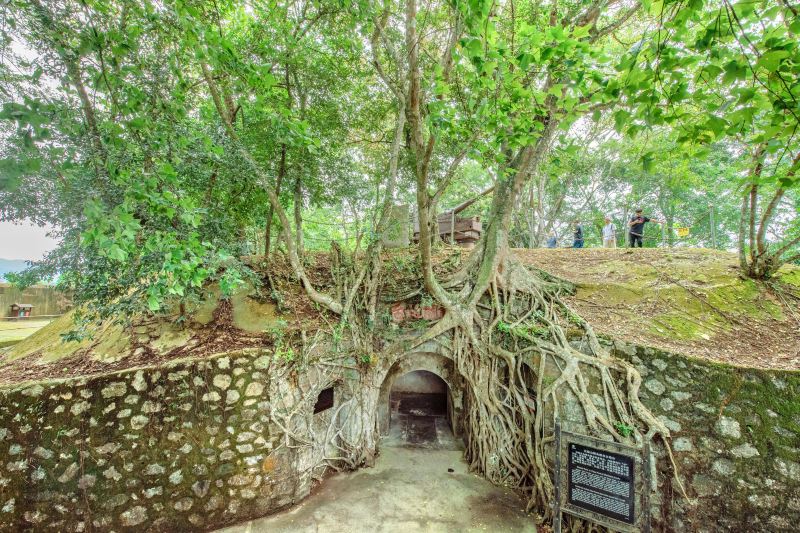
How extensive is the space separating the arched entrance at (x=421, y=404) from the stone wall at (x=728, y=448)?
289 centimetres

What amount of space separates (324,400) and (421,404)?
3382 mm

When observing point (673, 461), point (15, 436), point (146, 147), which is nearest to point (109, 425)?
point (15, 436)

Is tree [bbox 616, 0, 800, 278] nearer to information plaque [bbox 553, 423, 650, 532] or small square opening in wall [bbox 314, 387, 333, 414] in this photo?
information plaque [bbox 553, 423, 650, 532]

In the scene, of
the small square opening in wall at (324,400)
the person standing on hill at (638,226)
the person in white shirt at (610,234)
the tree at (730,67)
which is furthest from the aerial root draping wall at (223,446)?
the person in white shirt at (610,234)

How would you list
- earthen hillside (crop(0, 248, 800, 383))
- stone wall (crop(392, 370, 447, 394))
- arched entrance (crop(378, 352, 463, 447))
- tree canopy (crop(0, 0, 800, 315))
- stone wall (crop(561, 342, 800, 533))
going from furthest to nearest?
1. stone wall (crop(392, 370, 447, 394))
2. arched entrance (crop(378, 352, 463, 447))
3. earthen hillside (crop(0, 248, 800, 383))
4. stone wall (crop(561, 342, 800, 533))
5. tree canopy (crop(0, 0, 800, 315))

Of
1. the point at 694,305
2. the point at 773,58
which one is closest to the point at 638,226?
the point at 694,305

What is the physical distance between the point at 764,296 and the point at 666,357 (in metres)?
2.37

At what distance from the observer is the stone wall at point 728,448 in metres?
3.06

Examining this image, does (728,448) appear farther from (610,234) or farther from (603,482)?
(610,234)

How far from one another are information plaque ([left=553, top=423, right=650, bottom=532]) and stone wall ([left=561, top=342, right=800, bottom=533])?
61 cm

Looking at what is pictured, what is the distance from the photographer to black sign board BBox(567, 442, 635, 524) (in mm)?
2928

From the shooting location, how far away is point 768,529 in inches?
120

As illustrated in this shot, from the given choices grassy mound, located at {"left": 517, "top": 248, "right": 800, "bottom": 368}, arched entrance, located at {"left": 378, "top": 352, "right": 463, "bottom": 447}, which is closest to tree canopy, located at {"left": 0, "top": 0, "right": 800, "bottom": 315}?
grassy mound, located at {"left": 517, "top": 248, "right": 800, "bottom": 368}

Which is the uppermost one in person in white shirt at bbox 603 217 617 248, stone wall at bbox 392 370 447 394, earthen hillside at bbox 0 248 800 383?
person in white shirt at bbox 603 217 617 248
